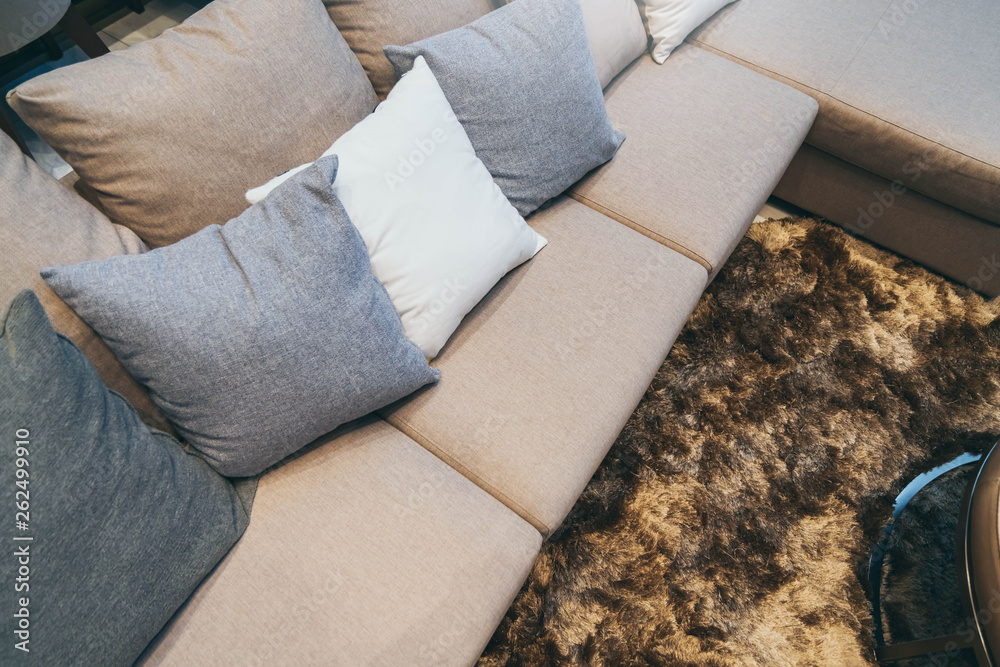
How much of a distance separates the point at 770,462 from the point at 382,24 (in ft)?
4.61

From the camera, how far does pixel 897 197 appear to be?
5.91 feet

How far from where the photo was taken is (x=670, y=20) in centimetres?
175

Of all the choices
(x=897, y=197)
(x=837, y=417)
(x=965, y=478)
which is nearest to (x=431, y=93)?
(x=837, y=417)

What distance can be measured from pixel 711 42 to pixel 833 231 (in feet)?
2.38

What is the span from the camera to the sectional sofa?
94cm

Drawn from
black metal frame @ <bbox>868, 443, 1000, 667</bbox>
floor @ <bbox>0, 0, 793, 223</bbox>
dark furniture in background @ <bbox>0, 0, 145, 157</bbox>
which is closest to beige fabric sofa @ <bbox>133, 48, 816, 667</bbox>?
black metal frame @ <bbox>868, 443, 1000, 667</bbox>

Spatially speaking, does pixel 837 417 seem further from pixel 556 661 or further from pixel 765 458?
pixel 556 661

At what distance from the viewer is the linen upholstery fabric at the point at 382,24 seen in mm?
1319

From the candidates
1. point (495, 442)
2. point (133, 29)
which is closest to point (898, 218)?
point (495, 442)

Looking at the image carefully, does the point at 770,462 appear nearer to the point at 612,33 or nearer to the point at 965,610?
the point at 965,610

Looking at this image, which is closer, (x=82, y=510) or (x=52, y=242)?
(x=82, y=510)

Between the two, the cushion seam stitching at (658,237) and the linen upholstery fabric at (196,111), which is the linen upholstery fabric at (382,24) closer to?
the linen upholstery fabric at (196,111)

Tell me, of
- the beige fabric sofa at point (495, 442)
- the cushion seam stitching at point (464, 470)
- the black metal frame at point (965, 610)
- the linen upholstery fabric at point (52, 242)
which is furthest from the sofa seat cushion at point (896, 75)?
the linen upholstery fabric at point (52, 242)

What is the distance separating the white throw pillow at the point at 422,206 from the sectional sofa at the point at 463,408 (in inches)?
4.7
